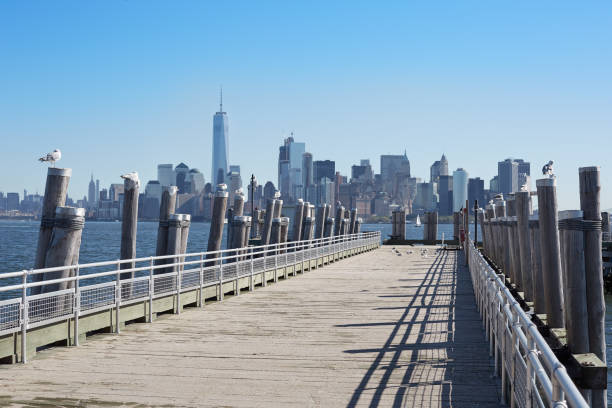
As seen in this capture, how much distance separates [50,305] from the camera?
1071 cm

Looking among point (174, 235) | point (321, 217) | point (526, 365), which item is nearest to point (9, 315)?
point (526, 365)

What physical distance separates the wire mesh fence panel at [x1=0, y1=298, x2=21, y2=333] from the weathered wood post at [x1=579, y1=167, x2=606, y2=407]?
8.30 m

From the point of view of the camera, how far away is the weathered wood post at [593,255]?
36.5ft

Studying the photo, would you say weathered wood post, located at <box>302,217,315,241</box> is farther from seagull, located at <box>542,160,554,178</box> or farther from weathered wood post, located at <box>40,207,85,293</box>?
weathered wood post, located at <box>40,207,85,293</box>

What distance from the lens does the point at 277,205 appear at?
3744cm

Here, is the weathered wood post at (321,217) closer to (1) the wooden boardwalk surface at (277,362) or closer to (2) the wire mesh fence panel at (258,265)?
(2) the wire mesh fence panel at (258,265)

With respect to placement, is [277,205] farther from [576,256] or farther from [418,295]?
[576,256]

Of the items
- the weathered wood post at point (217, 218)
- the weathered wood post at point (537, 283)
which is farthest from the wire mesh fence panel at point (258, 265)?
the weathered wood post at point (537, 283)

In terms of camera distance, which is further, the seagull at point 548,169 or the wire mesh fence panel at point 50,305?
the seagull at point 548,169

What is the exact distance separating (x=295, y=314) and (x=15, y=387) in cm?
791

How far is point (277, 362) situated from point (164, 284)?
568 cm

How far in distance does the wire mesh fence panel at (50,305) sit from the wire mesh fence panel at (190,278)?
4.88 metres

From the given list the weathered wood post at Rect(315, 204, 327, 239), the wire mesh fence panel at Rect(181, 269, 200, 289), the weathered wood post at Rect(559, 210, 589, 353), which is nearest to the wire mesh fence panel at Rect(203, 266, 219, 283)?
the wire mesh fence panel at Rect(181, 269, 200, 289)

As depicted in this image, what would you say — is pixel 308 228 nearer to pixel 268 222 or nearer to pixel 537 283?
pixel 268 222
